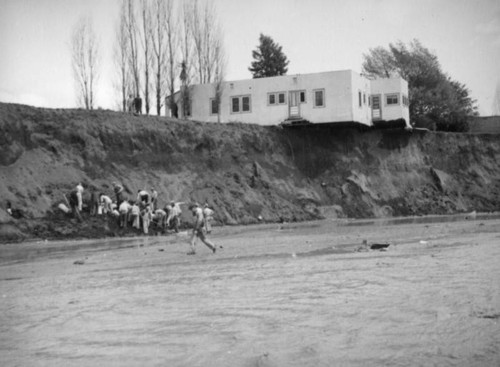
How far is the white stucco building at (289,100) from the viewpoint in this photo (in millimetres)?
56844

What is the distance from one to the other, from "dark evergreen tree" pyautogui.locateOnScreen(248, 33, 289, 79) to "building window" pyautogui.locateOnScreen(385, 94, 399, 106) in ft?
57.9

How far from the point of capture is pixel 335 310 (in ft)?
37.8

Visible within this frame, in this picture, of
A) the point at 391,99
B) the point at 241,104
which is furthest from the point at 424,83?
the point at 241,104

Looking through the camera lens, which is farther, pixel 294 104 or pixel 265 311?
pixel 294 104

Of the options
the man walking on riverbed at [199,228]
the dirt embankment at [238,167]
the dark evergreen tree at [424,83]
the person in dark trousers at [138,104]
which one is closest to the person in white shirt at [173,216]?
the dirt embankment at [238,167]

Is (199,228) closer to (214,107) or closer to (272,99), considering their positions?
(272,99)

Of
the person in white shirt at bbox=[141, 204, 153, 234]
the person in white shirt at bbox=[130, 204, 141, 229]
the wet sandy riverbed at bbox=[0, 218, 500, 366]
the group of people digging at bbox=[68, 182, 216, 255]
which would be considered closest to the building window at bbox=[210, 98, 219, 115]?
the group of people digging at bbox=[68, 182, 216, 255]

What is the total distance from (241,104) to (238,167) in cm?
810

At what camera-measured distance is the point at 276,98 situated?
190ft

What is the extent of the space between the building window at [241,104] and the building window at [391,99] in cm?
1243

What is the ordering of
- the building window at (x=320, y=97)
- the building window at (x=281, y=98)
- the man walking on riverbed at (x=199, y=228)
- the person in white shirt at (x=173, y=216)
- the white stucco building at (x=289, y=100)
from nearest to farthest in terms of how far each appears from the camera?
the man walking on riverbed at (x=199, y=228), the person in white shirt at (x=173, y=216), the white stucco building at (x=289, y=100), the building window at (x=320, y=97), the building window at (x=281, y=98)

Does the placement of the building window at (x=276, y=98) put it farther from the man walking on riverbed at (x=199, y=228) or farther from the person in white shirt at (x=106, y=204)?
the man walking on riverbed at (x=199, y=228)

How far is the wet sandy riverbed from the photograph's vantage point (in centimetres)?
912

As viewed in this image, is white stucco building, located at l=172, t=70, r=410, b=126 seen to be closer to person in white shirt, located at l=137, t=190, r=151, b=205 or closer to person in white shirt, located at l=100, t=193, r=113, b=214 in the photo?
person in white shirt, located at l=137, t=190, r=151, b=205
